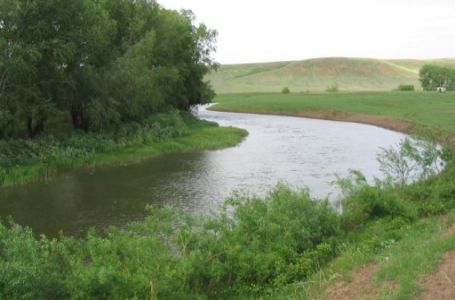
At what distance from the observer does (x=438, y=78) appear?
10925 centimetres

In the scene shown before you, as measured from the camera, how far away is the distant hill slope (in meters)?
120

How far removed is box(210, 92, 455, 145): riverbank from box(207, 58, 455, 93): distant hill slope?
4300 centimetres

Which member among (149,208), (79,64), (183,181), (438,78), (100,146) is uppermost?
(438,78)

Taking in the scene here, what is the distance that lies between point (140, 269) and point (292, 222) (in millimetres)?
3893

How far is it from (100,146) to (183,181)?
8914mm

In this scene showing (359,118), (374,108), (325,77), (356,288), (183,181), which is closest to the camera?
(356,288)

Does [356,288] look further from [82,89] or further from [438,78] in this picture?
[438,78]

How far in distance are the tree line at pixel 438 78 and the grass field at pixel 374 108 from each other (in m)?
44.7

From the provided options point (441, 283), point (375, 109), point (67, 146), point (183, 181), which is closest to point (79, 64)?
point (67, 146)

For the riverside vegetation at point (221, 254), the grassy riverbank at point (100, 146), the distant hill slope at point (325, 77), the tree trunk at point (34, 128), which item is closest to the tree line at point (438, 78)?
the distant hill slope at point (325, 77)

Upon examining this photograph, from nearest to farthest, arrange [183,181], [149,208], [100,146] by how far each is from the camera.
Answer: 1. [149,208]
2. [183,181]
3. [100,146]

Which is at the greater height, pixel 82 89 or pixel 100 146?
pixel 82 89

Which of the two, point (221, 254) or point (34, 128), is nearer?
point (221, 254)

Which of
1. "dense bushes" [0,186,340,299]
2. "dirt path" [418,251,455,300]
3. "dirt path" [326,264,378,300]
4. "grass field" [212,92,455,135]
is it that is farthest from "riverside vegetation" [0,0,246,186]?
"dirt path" [418,251,455,300]
